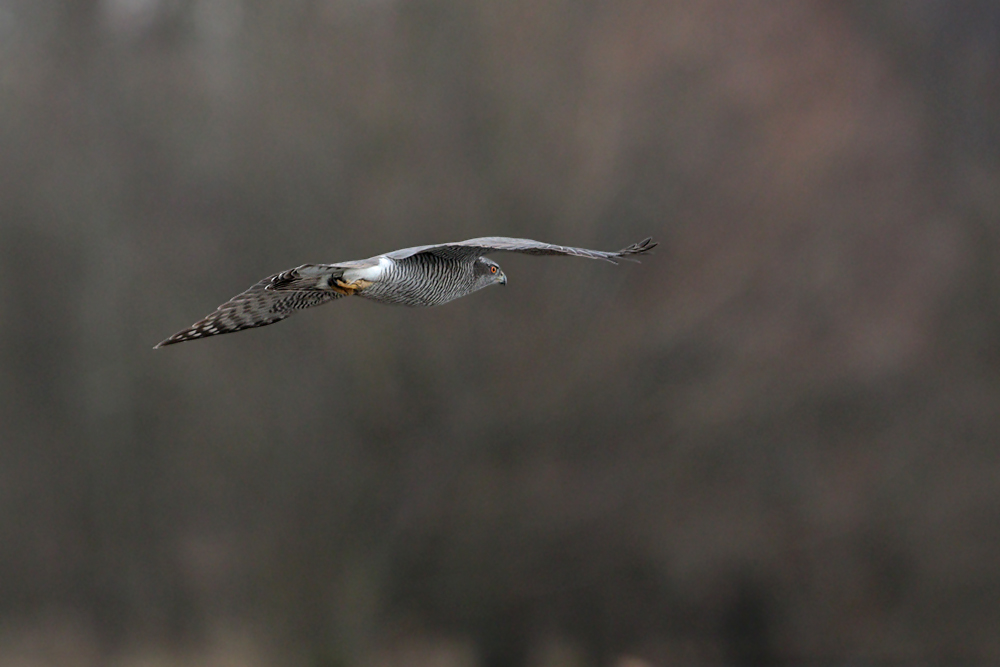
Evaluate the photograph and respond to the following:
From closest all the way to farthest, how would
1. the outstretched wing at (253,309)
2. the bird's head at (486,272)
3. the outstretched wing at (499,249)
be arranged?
1. the outstretched wing at (499,249)
2. the outstretched wing at (253,309)
3. the bird's head at (486,272)

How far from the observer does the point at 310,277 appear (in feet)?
3.72

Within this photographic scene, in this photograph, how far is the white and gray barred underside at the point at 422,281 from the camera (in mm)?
1212

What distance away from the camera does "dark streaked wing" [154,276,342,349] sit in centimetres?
131

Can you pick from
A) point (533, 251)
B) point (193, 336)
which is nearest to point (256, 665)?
point (193, 336)

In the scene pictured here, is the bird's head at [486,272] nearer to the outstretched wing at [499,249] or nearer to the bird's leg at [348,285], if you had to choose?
the outstretched wing at [499,249]

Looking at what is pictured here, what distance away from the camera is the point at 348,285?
1177mm

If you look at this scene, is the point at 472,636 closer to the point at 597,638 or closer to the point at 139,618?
the point at 597,638

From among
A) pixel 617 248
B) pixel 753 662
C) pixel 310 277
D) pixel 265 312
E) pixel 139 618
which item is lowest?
pixel 753 662

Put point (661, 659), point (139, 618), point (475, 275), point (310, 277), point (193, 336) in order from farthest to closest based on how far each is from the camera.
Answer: point (661, 659)
point (139, 618)
point (475, 275)
point (193, 336)
point (310, 277)

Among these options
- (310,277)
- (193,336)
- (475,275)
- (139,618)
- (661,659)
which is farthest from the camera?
(661,659)

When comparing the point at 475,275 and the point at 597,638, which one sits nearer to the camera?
the point at 475,275

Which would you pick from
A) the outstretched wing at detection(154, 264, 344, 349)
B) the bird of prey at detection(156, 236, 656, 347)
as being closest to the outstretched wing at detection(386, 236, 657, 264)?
the bird of prey at detection(156, 236, 656, 347)

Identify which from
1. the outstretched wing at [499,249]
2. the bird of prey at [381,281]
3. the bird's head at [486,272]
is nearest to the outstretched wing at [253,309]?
the bird of prey at [381,281]

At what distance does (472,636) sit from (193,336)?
4.65 ft
